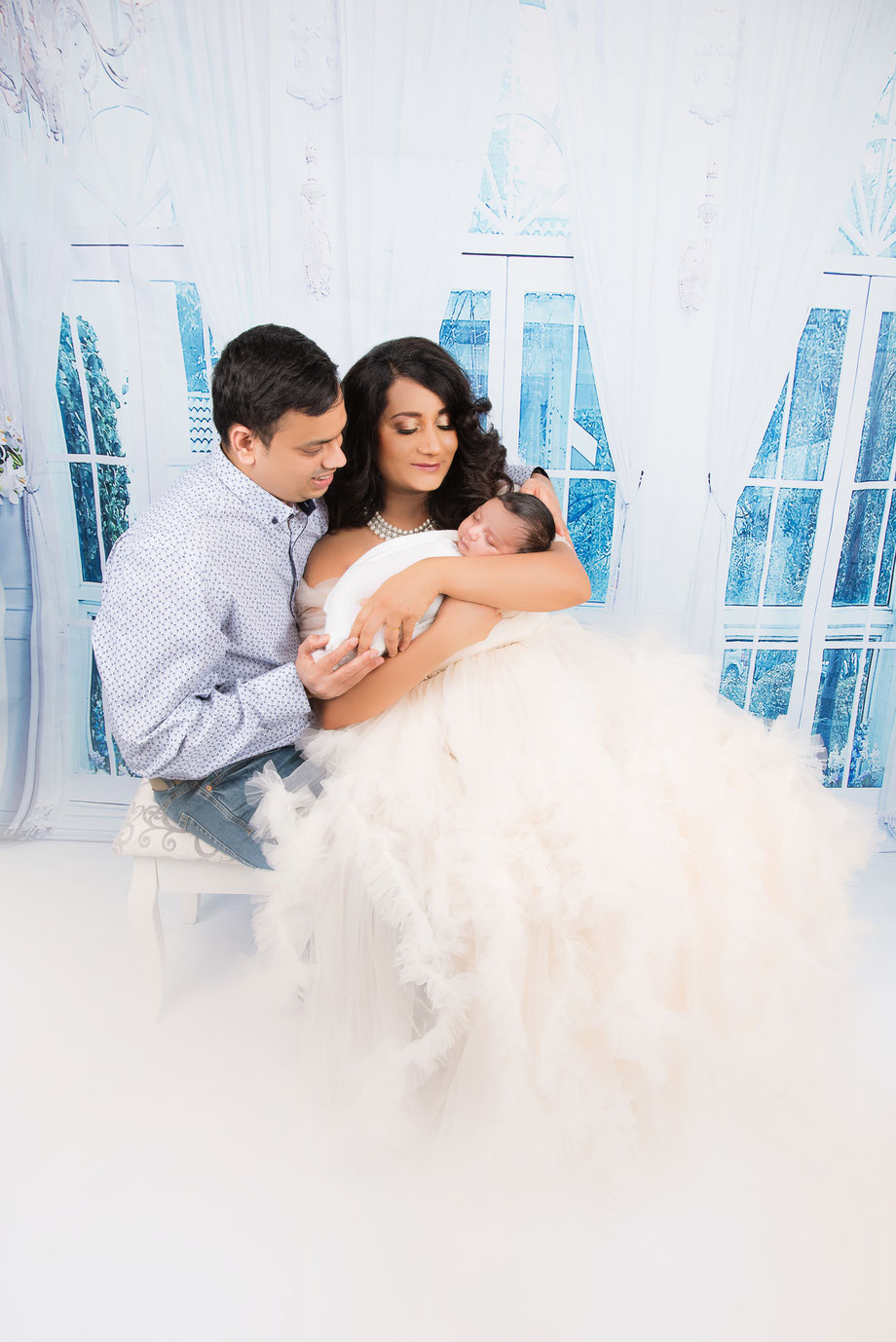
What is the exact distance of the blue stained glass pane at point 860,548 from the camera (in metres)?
2.82

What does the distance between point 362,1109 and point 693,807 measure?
0.85 meters

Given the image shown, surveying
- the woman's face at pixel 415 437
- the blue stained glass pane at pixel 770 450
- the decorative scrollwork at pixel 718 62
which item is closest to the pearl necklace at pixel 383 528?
the woman's face at pixel 415 437

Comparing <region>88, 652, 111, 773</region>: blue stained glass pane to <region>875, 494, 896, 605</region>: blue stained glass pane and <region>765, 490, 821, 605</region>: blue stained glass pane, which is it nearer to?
<region>765, 490, 821, 605</region>: blue stained glass pane

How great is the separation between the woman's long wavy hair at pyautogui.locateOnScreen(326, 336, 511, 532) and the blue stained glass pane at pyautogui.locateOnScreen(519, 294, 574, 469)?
0.60 metres

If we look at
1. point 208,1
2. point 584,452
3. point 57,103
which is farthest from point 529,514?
point 57,103

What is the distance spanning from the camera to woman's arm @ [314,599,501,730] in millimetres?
1670

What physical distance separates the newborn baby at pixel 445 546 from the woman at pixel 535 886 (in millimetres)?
66

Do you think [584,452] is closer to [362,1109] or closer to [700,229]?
[700,229]

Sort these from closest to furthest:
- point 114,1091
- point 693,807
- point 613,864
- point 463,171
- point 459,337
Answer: point 613,864
point 693,807
point 114,1091
point 463,171
point 459,337

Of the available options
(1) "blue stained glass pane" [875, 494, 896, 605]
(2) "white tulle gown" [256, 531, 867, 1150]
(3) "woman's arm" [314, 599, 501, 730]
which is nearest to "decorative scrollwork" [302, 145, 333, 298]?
(3) "woman's arm" [314, 599, 501, 730]

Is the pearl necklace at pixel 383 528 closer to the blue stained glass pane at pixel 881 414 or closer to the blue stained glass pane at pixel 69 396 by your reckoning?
the blue stained glass pane at pixel 69 396

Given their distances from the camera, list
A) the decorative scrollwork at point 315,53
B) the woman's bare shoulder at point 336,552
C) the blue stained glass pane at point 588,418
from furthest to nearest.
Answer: the blue stained glass pane at point 588,418
the decorative scrollwork at point 315,53
the woman's bare shoulder at point 336,552

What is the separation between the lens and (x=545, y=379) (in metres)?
2.60

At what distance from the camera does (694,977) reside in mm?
1449
